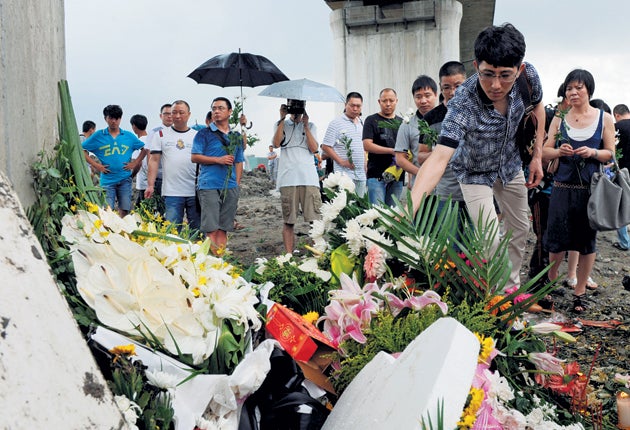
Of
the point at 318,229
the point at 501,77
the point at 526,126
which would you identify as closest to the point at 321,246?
the point at 318,229

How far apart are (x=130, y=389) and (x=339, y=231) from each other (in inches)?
60.8

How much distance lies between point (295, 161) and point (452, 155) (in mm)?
3334

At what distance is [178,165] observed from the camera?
691cm

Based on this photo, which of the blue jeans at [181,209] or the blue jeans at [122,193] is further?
the blue jeans at [122,193]

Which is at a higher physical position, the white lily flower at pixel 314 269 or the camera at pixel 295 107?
the camera at pixel 295 107

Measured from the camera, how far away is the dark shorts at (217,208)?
6559 mm

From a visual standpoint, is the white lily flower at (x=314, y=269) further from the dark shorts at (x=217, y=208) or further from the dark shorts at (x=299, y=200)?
the dark shorts at (x=299, y=200)

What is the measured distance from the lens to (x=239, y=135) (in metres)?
6.66

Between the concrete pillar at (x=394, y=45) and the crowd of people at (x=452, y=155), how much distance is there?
3.36 meters

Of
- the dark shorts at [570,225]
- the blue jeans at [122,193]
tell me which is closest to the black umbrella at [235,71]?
the blue jeans at [122,193]

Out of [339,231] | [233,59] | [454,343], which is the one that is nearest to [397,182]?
[233,59]

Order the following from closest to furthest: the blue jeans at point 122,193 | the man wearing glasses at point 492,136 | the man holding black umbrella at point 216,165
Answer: the man wearing glasses at point 492,136 → the man holding black umbrella at point 216,165 → the blue jeans at point 122,193

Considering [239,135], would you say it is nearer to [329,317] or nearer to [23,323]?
[329,317]

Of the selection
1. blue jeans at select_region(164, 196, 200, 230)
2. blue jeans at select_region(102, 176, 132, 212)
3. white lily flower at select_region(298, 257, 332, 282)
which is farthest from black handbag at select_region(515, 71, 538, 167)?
blue jeans at select_region(102, 176, 132, 212)
